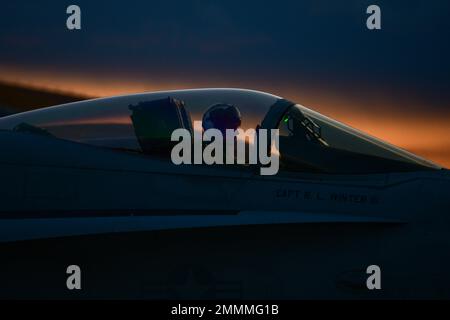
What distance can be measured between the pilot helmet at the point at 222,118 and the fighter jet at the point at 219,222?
0.11 meters

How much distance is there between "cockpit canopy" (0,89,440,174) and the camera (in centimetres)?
468

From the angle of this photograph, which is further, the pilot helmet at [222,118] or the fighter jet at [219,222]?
the pilot helmet at [222,118]

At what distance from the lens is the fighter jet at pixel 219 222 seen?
14.2ft

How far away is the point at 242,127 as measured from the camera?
15.6ft

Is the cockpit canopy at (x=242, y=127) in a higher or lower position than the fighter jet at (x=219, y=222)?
higher

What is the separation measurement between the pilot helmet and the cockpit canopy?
39 mm

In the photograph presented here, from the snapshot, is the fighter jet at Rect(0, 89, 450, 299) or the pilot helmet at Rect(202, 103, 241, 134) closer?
the fighter jet at Rect(0, 89, 450, 299)

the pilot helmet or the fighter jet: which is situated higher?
the pilot helmet

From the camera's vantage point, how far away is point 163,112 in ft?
16.0

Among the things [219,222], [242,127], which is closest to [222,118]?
[242,127]

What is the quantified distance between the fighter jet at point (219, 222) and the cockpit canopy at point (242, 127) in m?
0.02

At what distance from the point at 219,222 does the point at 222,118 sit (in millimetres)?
889
